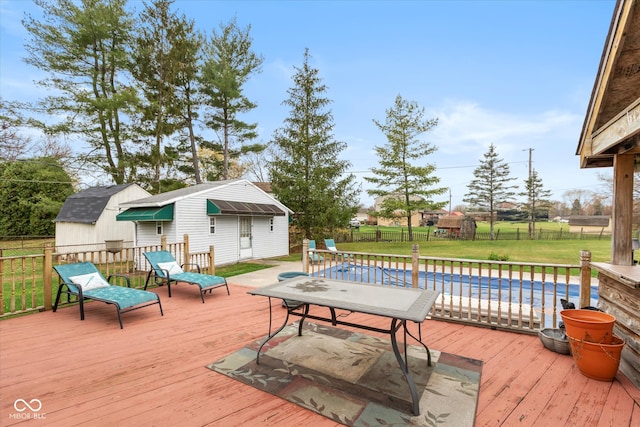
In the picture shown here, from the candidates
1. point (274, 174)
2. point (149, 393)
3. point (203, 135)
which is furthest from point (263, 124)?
point (149, 393)

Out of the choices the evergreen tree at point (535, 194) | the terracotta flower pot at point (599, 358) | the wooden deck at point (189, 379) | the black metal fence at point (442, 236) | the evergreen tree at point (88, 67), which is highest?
the evergreen tree at point (88, 67)

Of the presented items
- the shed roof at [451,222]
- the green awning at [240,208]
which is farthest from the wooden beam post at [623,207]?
the shed roof at [451,222]

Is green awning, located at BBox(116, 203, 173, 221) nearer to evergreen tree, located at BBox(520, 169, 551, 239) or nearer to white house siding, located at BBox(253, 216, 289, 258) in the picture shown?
white house siding, located at BBox(253, 216, 289, 258)

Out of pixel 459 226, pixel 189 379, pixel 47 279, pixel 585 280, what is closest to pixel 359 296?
pixel 189 379

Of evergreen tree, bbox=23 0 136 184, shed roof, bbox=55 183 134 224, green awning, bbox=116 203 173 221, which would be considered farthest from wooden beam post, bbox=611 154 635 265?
evergreen tree, bbox=23 0 136 184

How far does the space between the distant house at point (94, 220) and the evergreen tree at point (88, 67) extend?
9.46 feet

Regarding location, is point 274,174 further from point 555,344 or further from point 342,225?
point 555,344

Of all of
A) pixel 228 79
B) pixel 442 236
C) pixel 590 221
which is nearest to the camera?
pixel 228 79

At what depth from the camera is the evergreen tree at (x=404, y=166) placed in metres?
18.5

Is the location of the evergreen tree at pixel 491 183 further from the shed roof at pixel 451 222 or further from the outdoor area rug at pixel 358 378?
the outdoor area rug at pixel 358 378

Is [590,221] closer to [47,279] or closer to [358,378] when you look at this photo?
[358,378]

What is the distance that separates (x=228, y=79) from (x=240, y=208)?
29.1 ft

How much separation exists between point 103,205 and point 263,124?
1024 cm

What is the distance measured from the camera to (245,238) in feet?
41.1
